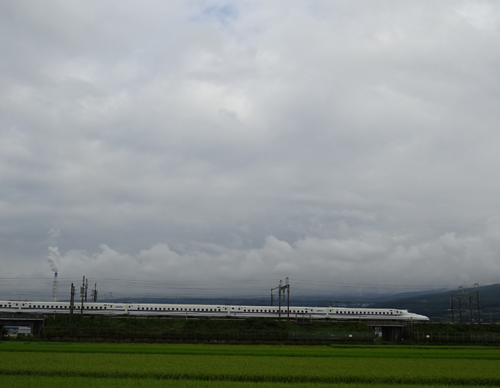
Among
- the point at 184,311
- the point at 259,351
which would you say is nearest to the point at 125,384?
the point at 259,351

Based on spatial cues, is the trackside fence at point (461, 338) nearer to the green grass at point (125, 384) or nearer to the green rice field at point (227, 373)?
the green rice field at point (227, 373)

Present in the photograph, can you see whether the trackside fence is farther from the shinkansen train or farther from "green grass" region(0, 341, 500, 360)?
"green grass" region(0, 341, 500, 360)

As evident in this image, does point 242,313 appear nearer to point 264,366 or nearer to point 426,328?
point 426,328

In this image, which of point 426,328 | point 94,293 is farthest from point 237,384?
point 94,293

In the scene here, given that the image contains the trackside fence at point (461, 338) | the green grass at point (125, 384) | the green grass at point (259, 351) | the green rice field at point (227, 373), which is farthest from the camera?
the trackside fence at point (461, 338)

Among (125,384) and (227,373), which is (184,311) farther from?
(125,384)

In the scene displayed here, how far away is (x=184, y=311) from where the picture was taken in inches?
3765

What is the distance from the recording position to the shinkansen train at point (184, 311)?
91750 millimetres

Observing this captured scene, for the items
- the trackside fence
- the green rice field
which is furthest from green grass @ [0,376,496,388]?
the trackside fence

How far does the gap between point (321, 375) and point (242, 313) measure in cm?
6759

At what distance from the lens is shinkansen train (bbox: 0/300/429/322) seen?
301 feet

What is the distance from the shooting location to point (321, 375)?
2989 cm

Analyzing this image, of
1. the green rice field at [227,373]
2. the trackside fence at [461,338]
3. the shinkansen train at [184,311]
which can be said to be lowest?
the trackside fence at [461,338]

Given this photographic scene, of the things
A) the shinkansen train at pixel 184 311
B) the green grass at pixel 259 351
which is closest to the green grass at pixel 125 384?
the green grass at pixel 259 351
